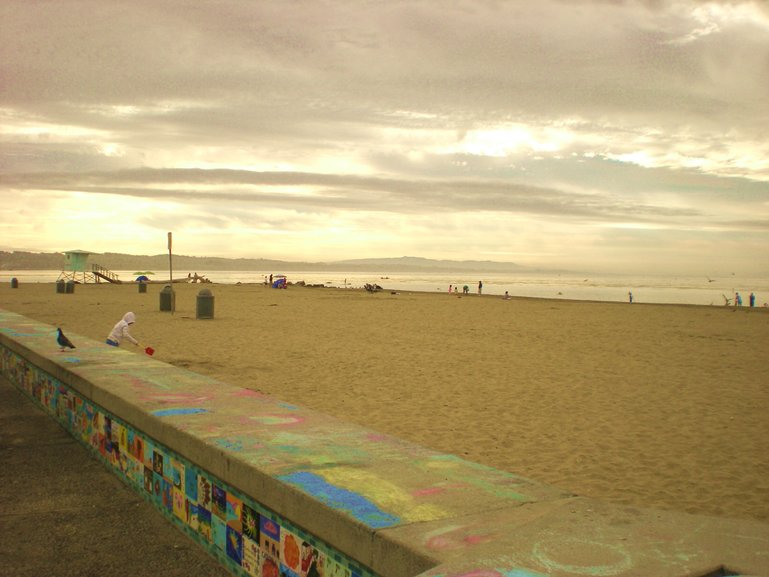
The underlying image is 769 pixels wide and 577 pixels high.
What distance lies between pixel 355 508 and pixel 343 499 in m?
0.11

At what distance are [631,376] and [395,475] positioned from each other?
10594mm

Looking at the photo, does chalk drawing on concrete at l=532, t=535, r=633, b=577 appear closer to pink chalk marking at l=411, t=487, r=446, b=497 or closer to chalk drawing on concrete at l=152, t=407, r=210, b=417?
pink chalk marking at l=411, t=487, r=446, b=497

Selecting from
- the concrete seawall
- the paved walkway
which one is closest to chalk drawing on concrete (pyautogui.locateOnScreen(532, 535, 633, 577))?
the concrete seawall

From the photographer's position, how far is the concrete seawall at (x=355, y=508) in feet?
7.41

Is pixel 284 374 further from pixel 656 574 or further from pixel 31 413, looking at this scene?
pixel 656 574

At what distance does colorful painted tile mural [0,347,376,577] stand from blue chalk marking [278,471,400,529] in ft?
0.52

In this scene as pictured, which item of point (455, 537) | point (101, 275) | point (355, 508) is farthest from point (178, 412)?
point (101, 275)

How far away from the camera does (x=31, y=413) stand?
21.6 feet

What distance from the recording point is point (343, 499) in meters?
2.75

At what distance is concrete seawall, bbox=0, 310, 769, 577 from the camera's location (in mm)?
2258

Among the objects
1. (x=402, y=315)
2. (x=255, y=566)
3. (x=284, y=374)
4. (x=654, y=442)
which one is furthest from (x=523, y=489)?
(x=402, y=315)

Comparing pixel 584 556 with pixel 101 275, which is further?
pixel 101 275

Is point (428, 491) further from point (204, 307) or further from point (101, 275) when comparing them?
A: point (101, 275)

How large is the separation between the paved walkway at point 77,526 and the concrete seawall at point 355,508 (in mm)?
105
